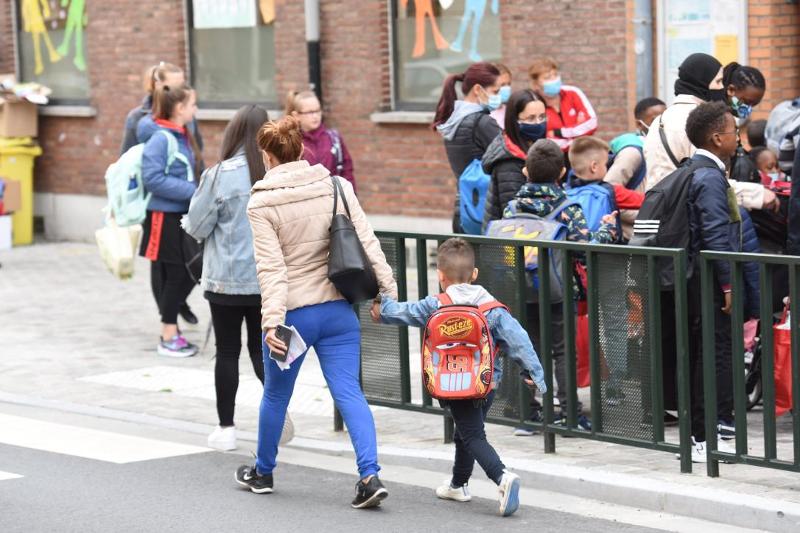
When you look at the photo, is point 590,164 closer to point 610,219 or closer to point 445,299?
point 610,219

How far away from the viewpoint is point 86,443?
8.53m

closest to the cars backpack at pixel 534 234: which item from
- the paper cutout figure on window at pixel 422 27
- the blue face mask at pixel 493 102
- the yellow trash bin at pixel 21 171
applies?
the blue face mask at pixel 493 102

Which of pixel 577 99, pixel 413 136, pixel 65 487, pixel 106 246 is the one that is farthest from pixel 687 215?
pixel 413 136

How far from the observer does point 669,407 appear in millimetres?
8000

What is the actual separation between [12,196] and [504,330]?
11.7m

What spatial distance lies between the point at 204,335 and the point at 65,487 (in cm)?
458

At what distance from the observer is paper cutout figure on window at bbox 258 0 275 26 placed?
16.3 metres

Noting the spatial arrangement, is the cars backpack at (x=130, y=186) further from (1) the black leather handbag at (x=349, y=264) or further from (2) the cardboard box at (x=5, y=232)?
(2) the cardboard box at (x=5, y=232)

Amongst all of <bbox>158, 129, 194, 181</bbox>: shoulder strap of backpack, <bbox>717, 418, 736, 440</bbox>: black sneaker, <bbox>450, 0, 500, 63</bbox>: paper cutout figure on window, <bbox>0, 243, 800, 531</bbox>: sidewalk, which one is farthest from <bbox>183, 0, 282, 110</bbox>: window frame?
<bbox>717, 418, 736, 440</bbox>: black sneaker

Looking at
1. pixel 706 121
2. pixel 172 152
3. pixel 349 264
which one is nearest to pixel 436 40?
pixel 172 152

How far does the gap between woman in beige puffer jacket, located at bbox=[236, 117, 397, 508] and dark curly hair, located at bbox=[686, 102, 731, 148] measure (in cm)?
162

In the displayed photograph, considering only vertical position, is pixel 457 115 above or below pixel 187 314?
above

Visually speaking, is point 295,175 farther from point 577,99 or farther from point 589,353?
point 577,99

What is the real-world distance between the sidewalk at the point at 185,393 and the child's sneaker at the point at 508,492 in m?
0.47
